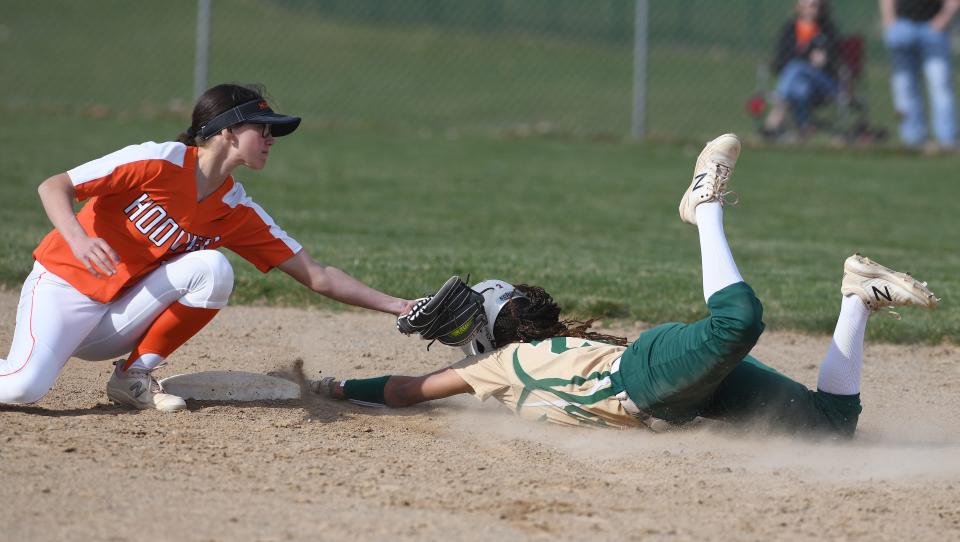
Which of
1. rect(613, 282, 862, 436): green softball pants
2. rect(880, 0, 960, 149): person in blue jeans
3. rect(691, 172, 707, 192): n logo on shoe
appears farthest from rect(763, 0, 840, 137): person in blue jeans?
rect(613, 282, 862, 436): green softball pants

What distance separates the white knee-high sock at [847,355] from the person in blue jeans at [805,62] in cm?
989

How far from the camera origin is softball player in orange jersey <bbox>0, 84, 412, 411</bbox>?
4398 millimetres

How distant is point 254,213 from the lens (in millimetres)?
4746

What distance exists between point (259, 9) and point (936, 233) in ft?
58.8

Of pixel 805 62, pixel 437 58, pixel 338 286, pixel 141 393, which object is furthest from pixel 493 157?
pixel 437 58

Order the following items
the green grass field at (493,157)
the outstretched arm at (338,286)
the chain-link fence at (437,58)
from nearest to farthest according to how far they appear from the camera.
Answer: the outstretched arm at (338,286)
the green grass field at (493,157)
the chain-link fence at (437,58)

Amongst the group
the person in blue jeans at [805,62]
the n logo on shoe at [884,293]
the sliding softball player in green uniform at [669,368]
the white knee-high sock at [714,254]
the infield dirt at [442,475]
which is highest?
the person in blue jeans at [805,62]

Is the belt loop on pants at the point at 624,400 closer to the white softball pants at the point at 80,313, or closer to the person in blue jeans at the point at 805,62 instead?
the white softball pants at the point at 80,313

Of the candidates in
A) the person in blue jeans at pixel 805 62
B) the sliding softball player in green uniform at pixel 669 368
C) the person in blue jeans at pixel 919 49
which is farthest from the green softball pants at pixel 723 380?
the person in blue jeans at pixel 805 62

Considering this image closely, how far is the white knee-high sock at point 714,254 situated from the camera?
4.28m

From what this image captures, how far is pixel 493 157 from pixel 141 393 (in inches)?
342

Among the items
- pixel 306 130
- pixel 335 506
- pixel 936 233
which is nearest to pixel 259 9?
pixel 306 130

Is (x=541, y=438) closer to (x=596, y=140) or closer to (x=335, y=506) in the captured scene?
(x=335, y=506)

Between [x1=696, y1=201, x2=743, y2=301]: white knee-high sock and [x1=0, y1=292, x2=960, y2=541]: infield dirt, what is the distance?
61 centimetres
